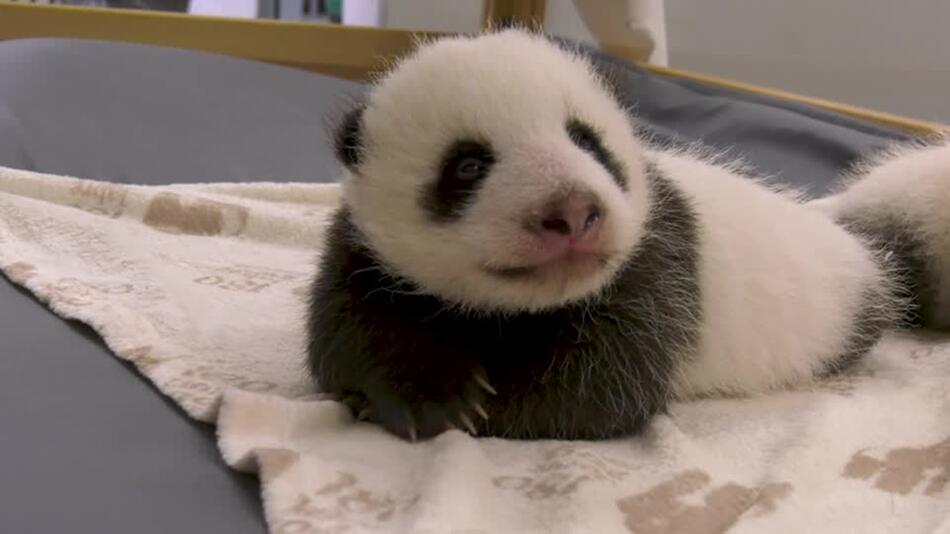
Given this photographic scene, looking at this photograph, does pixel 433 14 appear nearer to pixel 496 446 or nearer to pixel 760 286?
pixel 760 286

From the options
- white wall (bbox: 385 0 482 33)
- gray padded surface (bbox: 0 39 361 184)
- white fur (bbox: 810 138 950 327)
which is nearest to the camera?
white fur (bbox: 810 138 950 327)

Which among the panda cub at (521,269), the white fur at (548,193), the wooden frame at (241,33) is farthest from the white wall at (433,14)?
the panda cub at (521,269)

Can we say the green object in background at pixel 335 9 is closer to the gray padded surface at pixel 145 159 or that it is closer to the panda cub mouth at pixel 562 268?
the gray padded surface at pixel 145 159

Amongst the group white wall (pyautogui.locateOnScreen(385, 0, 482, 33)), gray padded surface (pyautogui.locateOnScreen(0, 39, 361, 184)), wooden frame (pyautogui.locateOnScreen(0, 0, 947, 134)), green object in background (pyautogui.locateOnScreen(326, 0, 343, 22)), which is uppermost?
gray padded surface (pyautogui.locateOnScreen(0, 39, 361, 184))

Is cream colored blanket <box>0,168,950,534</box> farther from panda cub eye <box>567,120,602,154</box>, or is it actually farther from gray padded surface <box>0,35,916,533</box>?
panda cub eye <box>567,120,602,154</box>

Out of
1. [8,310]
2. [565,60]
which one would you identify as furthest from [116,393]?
[565,60]

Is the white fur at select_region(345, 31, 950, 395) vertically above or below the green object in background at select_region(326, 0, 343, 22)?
above

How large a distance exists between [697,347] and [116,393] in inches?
22.2

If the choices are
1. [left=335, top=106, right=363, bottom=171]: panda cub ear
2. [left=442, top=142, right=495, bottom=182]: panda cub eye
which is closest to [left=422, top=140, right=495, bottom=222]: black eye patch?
[left=442, top=142, right=495, bottom=182]: panda cub eye

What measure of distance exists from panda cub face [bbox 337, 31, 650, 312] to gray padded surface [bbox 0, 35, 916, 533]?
6.3 inches

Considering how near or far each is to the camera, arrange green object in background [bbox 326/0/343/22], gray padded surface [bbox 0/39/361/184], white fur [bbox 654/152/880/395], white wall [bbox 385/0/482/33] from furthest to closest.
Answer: green object in background [bbox 326/0/343/22] → white wall [bbox 385/0/482/33] → gray padded surface [bbox 0/39/361/184] → white fur [bbox 654/152/880/395]

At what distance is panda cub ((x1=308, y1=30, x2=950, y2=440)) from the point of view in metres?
0.96

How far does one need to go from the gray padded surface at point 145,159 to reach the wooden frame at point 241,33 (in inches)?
15.3

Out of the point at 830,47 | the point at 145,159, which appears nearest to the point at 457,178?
the point at 145,159
